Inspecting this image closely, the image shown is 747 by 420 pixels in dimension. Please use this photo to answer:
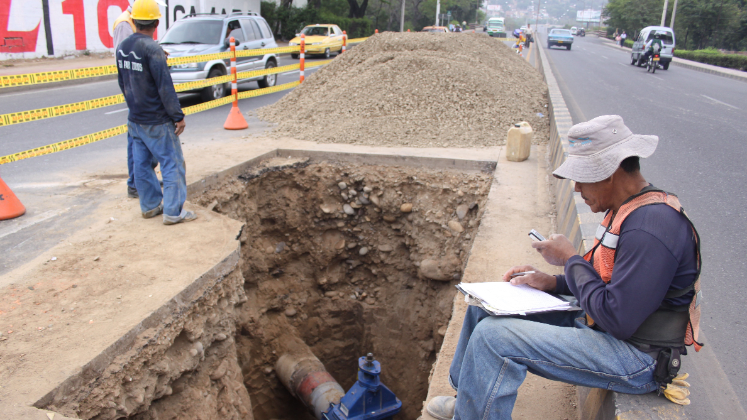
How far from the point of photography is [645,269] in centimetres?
170

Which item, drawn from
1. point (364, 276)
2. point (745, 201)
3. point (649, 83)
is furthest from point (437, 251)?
point (649, 83)

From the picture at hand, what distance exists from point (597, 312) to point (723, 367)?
1714 millimetres

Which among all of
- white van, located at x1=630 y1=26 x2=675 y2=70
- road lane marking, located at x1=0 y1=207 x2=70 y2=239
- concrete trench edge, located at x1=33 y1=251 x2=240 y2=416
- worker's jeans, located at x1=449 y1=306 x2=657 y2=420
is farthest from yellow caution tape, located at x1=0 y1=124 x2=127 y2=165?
white van, located at x1=630 y1=26 x2=675 y2=70

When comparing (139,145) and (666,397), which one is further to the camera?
(139,145)

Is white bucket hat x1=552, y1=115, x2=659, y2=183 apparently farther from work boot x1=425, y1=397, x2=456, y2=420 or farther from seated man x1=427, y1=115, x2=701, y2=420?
work boot x1=425, y1=397, x2=456, y2=420

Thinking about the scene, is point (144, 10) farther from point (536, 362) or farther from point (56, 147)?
point (536, 362)

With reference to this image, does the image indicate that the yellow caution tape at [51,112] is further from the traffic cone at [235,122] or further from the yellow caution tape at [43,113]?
the traffic cone at [235,122]

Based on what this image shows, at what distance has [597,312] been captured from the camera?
1.84 m

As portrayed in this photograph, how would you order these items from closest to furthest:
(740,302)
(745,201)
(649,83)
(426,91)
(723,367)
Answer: (723,367), (740,302), (745,201), (426,91), (649,83)

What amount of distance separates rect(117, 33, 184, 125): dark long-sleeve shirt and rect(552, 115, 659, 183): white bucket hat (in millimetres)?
3240

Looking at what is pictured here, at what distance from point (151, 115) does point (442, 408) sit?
3318 mm

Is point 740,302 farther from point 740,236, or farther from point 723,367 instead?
point 740,236

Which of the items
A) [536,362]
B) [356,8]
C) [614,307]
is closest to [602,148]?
[614,307]

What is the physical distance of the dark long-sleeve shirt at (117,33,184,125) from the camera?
389cm
